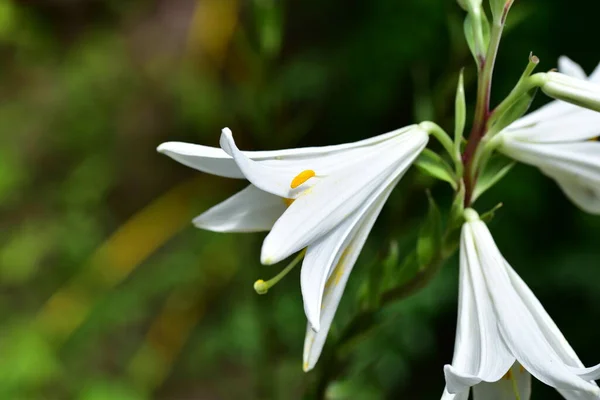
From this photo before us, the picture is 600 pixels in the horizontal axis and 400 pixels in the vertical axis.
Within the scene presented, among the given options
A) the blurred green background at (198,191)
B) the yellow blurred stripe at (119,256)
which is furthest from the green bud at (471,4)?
the yellow blurred stripe at (119,256)

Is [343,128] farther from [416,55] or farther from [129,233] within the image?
[129,233]

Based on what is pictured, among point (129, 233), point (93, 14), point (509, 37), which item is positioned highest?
point (93, 14)

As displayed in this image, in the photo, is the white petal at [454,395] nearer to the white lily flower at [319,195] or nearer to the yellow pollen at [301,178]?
the white lily flower at [319,195]

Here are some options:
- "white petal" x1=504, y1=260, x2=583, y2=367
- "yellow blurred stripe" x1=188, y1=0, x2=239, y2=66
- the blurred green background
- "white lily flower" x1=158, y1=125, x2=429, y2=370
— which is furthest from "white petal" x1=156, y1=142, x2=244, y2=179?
"yellow blurred stripe" x1=188, y1=0, x2=239, y2=66

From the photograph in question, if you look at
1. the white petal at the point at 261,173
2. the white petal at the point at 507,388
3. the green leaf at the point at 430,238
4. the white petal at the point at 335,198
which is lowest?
the white petal at the point at 507,388

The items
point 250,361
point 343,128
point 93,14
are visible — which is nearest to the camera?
point 250,361

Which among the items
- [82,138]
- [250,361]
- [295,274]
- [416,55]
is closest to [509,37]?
[416,55]

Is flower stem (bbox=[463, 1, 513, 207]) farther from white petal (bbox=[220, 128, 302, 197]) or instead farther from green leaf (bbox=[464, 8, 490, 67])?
white petal (bbox=[220, 128, 302, 197])
